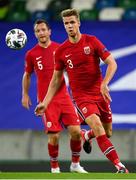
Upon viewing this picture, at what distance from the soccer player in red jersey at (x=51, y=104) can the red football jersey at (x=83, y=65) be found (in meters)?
1.11

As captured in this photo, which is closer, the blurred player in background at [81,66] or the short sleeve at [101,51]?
the short sleeve at [101,51]

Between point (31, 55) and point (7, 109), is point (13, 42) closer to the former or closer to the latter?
point (31, 55)

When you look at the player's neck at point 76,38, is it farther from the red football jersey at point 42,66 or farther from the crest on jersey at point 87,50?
the red football jersey at point 42,66

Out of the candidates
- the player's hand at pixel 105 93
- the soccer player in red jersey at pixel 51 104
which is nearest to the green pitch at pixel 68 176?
the player's hand at pixel 105 93

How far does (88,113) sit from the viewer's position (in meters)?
10.0

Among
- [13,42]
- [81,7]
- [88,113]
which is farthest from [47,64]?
[81,7]

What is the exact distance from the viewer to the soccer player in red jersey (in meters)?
11.4

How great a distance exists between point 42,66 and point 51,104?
504mm

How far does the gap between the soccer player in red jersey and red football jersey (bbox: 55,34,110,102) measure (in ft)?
3.66

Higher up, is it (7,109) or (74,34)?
(74,34)

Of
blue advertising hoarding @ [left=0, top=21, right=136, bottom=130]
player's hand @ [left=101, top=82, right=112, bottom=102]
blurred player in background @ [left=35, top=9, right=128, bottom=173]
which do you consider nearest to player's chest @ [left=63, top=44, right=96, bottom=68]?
blurred player in background @ [left=35, top=9, right=128, bottom=173]

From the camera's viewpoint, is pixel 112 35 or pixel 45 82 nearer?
pixel 45 82

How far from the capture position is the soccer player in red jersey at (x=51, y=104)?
37.3 feet

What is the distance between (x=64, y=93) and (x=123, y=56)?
1612 millimetres
